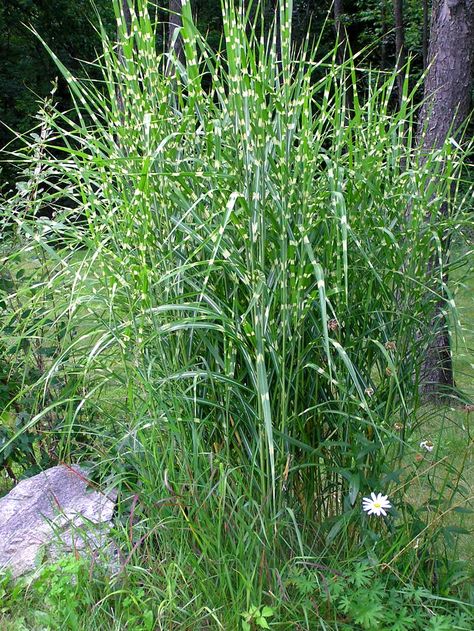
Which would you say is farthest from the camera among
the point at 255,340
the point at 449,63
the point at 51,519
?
the point at 449,63

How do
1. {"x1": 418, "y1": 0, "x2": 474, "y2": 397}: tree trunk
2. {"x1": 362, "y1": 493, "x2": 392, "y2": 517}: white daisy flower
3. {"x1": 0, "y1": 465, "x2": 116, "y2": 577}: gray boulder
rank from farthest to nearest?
{"x1": 418, "y1": 0, "x2": 474, "y2": 397}: tree trunk → {"x1": 0, "y1": 465, "x2": 116, "y2": 577}: gray boulder → {"x1": 362, "y1": 493, "x2": 392, "y2": 517}: white daisy flower

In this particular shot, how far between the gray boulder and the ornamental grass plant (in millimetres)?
198

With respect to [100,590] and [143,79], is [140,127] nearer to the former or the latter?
[143,79]

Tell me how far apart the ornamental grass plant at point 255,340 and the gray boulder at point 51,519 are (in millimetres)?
198

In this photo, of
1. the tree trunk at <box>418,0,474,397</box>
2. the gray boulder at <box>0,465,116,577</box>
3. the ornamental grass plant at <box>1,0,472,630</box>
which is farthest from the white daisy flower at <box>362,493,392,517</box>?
the tree trunk at <box>418,0,474,397</box>

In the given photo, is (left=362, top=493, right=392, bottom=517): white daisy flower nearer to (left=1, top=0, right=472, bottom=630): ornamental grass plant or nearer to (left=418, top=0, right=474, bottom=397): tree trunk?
(left=1, top=0, right=472, bottom=630): ornamental grass plant

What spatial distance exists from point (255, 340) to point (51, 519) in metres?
1.21

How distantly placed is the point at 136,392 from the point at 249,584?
820 mm

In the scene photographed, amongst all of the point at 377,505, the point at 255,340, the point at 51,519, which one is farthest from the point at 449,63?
the point at 51,519

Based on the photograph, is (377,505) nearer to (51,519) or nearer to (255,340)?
(255,340)

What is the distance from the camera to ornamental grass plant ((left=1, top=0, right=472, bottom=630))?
7.50 feet

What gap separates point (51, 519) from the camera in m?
2.91

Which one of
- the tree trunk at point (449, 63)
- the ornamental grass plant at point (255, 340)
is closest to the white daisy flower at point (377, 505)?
the ornamental grass plant at point (255, 340)

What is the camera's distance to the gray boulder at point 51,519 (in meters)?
2.71
